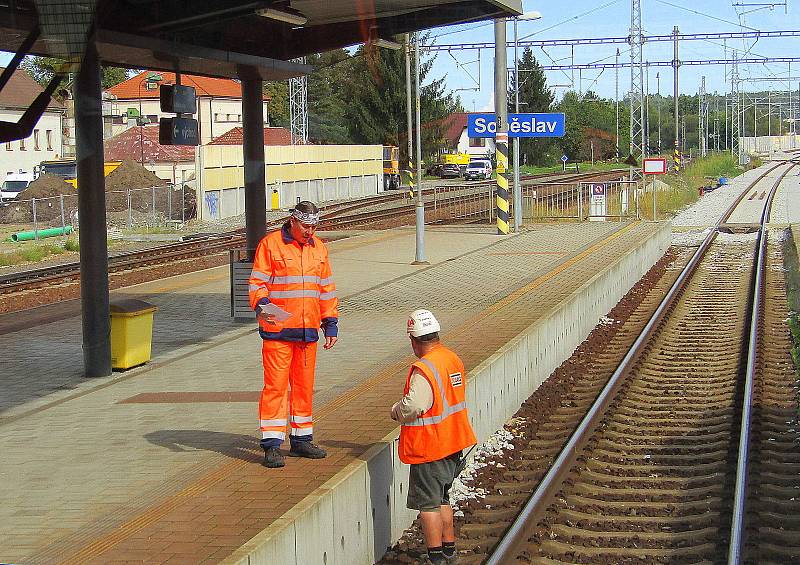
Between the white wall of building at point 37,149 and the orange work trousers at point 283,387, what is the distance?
51607 mm

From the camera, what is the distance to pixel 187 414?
391 inches

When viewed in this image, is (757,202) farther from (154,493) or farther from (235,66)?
(154,493)

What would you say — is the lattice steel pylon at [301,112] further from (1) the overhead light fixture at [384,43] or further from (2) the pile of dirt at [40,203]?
(1) the overhead light fixture at [384,43]

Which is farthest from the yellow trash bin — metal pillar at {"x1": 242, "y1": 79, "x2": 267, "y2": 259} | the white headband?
the white headband

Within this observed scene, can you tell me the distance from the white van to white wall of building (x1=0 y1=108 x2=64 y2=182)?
13.2 feet

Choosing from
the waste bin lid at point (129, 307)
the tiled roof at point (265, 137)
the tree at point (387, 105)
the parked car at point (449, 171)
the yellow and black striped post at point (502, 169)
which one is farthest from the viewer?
the parked car at point (449, 171)

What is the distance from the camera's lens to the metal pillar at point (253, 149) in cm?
1590

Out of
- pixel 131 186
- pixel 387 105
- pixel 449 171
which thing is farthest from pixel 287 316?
pixel 449 171

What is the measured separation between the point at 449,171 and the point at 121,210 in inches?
1676

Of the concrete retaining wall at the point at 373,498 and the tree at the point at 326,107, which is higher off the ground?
the tree at the point at 326,107

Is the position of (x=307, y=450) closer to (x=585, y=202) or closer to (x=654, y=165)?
(x=654, y=165)

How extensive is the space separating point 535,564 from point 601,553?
51 centimetres

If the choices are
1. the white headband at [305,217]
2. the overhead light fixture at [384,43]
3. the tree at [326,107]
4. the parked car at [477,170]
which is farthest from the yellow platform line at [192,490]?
the tree at [326,107]

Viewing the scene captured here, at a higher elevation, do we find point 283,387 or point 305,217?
point 305,217
